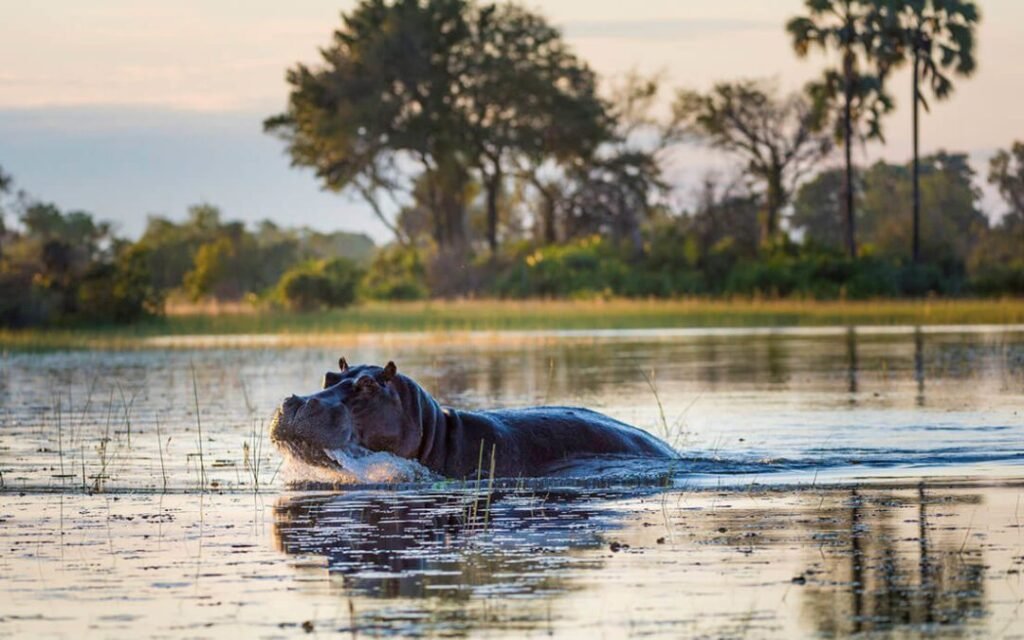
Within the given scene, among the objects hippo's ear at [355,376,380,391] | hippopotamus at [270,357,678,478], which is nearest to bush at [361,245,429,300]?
hippopotamus at [270,357,678,478]

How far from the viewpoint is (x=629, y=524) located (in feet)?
28.5

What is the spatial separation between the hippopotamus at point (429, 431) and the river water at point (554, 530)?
0.26 m

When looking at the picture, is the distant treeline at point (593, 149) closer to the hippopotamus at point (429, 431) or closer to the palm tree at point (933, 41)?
the palm tree at point (933, 41)

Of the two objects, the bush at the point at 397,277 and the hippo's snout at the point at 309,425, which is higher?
the bush at the point at 397,277

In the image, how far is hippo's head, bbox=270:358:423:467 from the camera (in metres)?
9.82

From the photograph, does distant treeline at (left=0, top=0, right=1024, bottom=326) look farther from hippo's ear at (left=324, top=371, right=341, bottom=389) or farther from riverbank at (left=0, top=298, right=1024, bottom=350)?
hippo's ear at (left=324, top=371, right=341, bottom=389)

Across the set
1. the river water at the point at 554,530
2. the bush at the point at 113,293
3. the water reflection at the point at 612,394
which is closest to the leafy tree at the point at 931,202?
the bush at the point at 113,293

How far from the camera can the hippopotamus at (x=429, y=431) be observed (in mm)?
9875

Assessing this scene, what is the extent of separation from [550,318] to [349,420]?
116ft

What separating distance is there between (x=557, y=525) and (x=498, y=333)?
30268 mm

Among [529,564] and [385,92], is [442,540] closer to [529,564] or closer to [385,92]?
[529,564]

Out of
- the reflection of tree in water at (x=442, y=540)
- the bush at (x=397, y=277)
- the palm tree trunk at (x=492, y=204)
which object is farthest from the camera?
the palm tree trunk at (x=492, y=204)

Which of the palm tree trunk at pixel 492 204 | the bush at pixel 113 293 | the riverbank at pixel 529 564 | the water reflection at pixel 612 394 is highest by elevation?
the palm tree trunk at pixel 492 204

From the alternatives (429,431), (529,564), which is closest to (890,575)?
(529,564)
